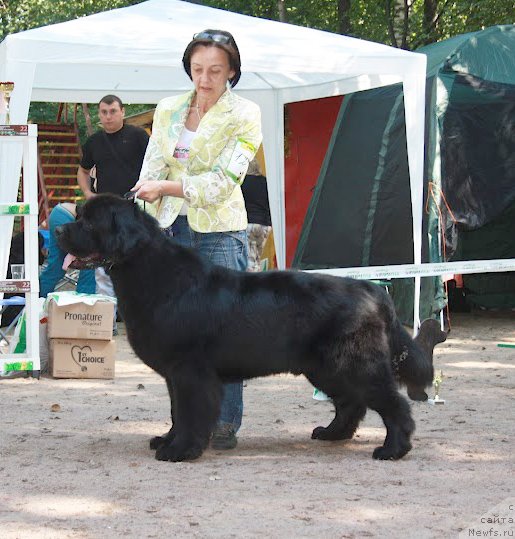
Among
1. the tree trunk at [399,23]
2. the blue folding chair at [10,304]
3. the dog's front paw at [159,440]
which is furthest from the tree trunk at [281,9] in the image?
the dog's front paw at [159,440]

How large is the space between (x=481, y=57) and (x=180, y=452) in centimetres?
656

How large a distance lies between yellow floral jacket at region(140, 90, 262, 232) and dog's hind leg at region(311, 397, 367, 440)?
994mm

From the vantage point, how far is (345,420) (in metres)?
4.64

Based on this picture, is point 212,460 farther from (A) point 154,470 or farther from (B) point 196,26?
(B) point 196,26

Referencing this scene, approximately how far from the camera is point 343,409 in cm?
464

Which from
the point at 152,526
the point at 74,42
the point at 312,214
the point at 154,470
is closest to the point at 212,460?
the point at 154,470

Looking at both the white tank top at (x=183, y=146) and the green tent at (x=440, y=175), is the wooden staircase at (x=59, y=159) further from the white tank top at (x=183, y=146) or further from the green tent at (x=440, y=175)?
the white tank top at (x=183, y=146)

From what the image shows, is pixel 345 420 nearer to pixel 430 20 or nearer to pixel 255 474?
pixel 255 474

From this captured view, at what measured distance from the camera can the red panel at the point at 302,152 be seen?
1093 cm

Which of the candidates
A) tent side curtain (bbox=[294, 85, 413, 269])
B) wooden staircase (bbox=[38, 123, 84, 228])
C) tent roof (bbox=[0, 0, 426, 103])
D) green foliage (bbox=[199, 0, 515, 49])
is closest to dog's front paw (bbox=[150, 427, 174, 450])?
tent roof (bbox=[0, 0, 426, 103])

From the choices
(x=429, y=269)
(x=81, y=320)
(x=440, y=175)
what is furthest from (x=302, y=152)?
(x=81, y=320)

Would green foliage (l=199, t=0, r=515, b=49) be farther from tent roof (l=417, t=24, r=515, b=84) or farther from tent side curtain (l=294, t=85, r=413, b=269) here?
tent roof (l=417, t=24, r=515, b=84)

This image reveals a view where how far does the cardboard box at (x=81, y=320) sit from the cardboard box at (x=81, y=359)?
0.06 m

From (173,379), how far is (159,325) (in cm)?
24
